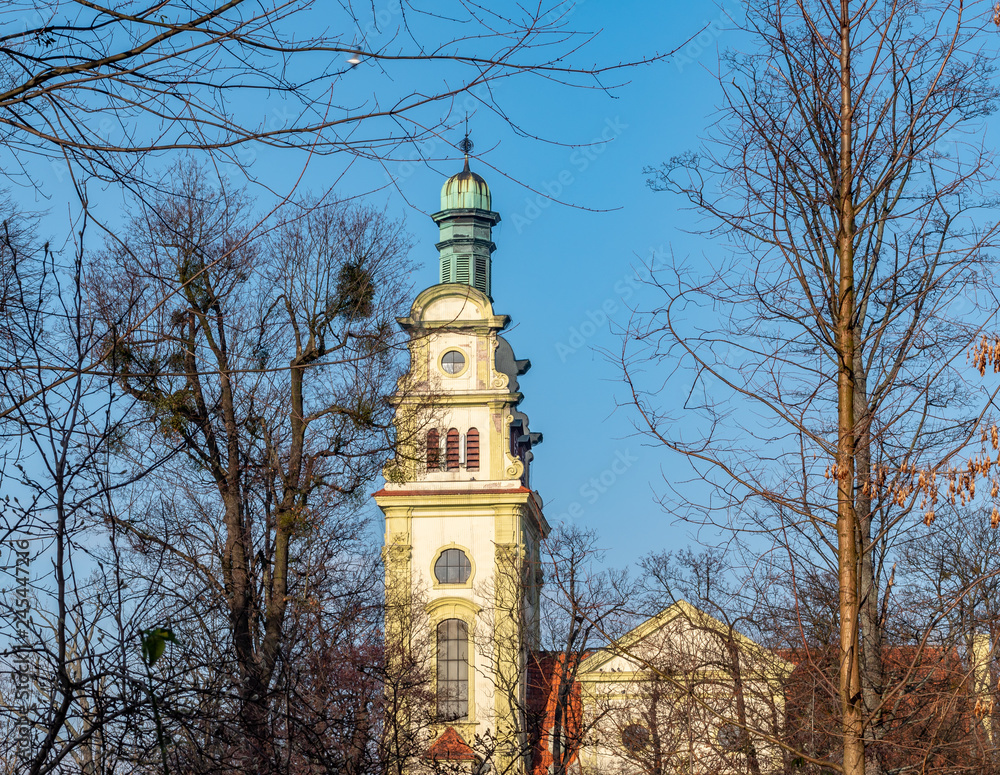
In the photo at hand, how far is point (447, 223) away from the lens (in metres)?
42.8

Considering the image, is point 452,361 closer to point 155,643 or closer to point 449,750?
point 449,750

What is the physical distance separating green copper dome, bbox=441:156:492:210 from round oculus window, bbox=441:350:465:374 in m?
6.33

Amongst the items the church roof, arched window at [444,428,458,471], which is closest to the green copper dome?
arched window at [444,428,458,471]

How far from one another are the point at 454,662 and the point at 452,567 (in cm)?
317

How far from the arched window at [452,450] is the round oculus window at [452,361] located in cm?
215

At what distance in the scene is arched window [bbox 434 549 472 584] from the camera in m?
38.1

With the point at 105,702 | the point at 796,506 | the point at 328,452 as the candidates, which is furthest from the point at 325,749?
the point at 328,452

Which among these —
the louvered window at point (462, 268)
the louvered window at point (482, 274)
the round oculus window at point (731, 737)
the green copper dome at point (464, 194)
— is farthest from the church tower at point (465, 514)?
the round oculus window at point (731, 737)

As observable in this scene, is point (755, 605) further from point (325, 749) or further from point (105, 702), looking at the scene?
point (105, 702)

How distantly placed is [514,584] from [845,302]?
94.1 feet

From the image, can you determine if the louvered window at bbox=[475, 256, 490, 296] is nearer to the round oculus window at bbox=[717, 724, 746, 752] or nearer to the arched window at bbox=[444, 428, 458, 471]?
the arched window at bbox=[444, 428, 458, 471]

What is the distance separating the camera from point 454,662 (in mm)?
37156

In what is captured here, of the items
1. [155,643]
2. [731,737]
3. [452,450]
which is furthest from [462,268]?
[155,643]

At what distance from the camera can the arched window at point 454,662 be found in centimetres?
3666
